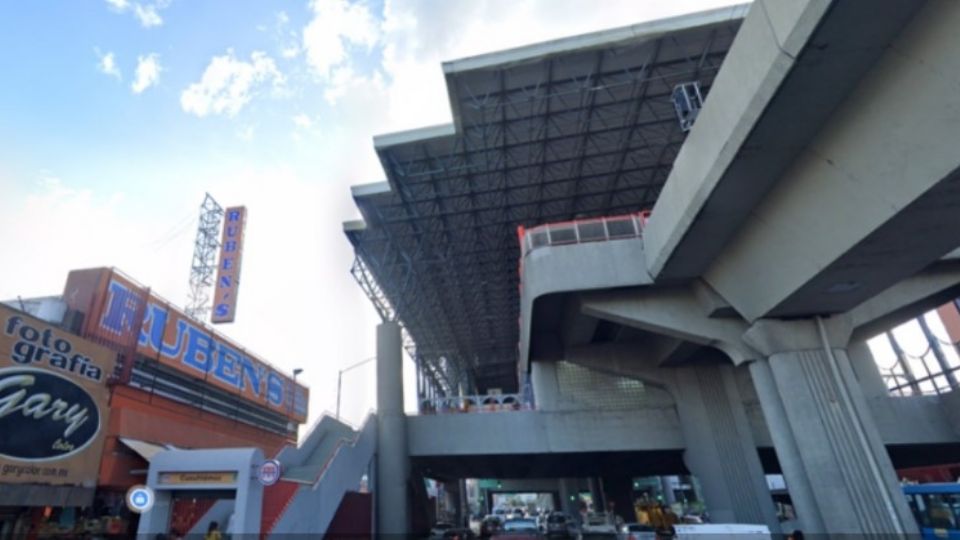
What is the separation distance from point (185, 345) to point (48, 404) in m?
7.21

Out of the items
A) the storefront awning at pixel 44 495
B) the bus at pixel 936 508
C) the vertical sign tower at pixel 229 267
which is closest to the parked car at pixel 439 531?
the vertical sign tower at pixel 229 267

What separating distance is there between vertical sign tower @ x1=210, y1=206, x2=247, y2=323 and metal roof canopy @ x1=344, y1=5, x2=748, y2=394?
22.6 ft

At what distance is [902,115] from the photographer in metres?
8.90

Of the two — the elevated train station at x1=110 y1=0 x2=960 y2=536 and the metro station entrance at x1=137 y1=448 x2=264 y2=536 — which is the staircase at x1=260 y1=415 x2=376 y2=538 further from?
the metro station entrance at x1=137 y1=448 x2=264 y2=536

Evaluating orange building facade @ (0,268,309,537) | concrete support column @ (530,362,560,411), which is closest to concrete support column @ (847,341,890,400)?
concrete support column @ (530,362,560,411)

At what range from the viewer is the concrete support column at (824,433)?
13.5 m

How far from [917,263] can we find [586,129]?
50.9ft

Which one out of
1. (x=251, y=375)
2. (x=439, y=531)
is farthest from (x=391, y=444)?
(x=251, y=375)

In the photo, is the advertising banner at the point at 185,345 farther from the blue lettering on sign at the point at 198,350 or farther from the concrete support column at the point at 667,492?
the concrete support column at the point at 667,492

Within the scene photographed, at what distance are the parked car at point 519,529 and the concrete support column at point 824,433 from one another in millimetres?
10983

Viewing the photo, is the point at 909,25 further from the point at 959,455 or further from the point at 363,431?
the point at 959,455

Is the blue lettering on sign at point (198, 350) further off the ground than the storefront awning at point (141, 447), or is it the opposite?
the blue lettering on sign at point (198, 350)

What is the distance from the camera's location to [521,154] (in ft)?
87.2

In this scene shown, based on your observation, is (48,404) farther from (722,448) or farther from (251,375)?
(722,448)
